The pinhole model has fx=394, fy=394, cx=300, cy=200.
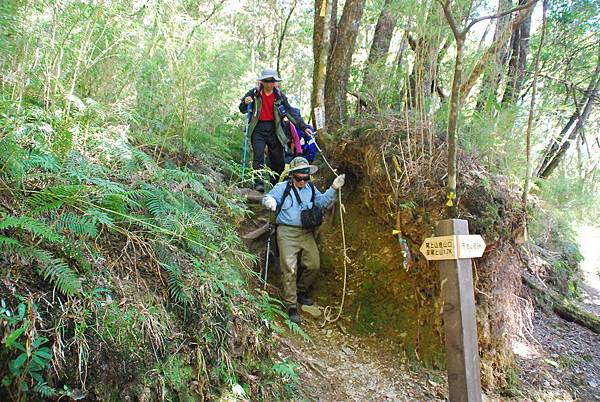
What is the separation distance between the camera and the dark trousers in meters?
Result: 6.51

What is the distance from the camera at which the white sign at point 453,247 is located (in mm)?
3186

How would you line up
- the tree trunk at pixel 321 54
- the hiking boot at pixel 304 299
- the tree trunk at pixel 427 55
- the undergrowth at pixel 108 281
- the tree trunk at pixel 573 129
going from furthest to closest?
the tree trunk at pixel 573 129, the tree trunk at pixel 321 54, the hiking boot at pixel 304 299, the tree trunk at pixel 427 55, the undergrowth at pixel 108 281

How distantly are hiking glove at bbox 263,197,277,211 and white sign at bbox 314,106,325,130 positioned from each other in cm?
230

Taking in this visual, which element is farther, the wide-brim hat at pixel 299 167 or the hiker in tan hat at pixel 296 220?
the wide-brim hat at pixel 299 167

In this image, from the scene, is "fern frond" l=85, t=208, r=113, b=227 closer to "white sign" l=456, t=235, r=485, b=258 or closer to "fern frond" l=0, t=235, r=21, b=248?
"fern frond" l=0, t=235, r=21, b=248

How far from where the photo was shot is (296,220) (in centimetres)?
554

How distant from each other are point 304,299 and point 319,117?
335 cm

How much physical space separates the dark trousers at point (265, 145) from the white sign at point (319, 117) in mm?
871

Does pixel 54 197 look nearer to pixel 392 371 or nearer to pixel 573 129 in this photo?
pixel 392 371

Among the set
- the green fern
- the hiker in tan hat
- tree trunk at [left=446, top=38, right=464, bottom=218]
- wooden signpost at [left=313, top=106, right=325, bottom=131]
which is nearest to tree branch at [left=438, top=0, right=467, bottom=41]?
tree trunk at [left=446, top=38, right=464, bottom=218]

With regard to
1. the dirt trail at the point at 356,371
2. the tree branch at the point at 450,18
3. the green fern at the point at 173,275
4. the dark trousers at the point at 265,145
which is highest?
the tree branch at the point at 450,18

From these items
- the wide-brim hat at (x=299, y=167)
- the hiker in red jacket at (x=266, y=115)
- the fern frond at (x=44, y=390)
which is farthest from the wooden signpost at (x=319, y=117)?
the fern frond at (x=44, y=390)

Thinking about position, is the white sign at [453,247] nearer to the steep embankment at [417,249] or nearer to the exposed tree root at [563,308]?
the steep embankment at [417,249]

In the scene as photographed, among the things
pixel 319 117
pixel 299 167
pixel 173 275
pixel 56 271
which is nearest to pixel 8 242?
pixel 56 271
